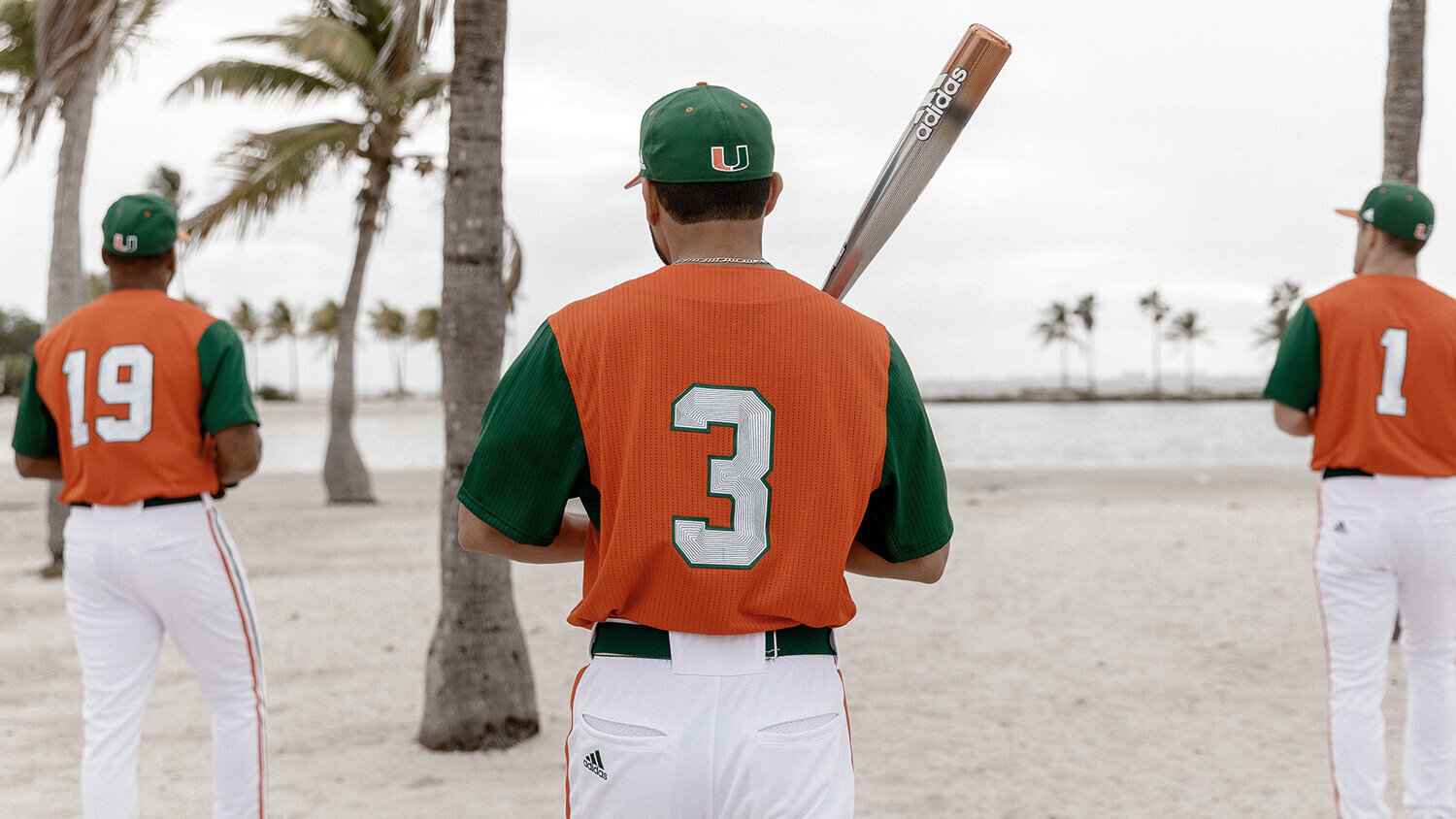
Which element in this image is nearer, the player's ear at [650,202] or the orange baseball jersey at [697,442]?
the orange baseball jersey at [697,442]

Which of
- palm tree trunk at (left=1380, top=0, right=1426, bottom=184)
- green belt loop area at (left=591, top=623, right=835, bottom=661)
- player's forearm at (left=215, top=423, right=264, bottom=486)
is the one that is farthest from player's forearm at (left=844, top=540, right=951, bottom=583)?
palm tree trunk at (left=1380, top=0, right=1426, bottom=184)

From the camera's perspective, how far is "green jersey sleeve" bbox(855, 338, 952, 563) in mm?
1952

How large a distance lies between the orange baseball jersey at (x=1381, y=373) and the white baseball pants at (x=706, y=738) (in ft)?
9.14

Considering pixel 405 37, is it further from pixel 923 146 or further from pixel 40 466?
pixel 923 146

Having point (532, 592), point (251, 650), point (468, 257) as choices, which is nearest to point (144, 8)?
point (532, 592)

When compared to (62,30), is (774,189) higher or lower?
lower

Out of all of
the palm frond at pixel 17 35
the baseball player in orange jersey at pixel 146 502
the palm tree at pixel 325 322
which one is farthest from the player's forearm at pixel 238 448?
the palm tree at pixel 325 322

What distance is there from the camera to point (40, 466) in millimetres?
3771

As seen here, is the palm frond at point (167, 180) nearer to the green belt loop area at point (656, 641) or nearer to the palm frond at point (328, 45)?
the palm frond at point (328, 45)

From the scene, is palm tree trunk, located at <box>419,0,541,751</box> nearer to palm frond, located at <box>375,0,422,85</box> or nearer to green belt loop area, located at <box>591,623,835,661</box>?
palm frond, located at <box>375,0,422,85</box>

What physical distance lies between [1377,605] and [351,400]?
15.9m

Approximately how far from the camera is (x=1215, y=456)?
43.8 meters

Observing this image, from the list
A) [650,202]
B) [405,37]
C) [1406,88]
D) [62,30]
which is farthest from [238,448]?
[1406,88]

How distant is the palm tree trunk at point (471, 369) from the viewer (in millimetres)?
5375
